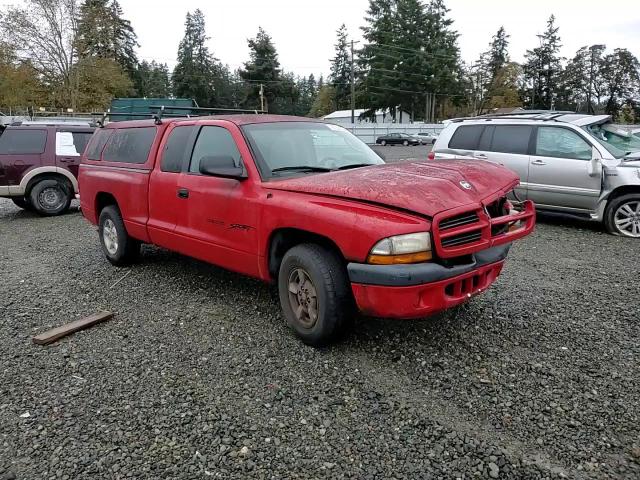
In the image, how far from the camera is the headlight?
10.2ft

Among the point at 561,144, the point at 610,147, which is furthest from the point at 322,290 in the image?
A: the point at 610,147

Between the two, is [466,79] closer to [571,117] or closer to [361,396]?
[571,117]

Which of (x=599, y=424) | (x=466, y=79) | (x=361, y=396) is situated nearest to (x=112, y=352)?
(x=361, y=396)

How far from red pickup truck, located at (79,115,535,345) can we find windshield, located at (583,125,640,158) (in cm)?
439

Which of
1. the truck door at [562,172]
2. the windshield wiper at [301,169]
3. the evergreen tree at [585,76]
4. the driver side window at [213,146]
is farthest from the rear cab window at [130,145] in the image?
the evergreen tree at [585,76]

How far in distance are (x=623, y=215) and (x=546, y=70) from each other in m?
84.6

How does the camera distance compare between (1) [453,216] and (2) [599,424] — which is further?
(1) [453,216]

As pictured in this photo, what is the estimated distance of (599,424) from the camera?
8.91ft

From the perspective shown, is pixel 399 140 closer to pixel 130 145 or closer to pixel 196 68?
pixel 130 145

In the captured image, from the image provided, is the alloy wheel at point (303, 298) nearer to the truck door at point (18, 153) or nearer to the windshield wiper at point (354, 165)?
the windshield wiper at point (354, 165)

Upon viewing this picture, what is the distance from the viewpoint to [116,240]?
6.00 metres

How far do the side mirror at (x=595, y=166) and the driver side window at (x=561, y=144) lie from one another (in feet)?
0.33

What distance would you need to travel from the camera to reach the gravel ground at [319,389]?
2531 mm

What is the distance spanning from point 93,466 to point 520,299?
3710 millimetres
